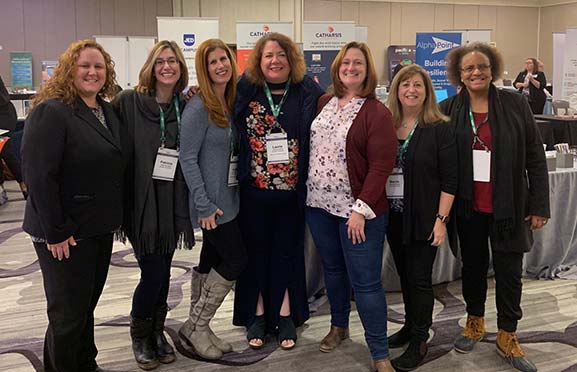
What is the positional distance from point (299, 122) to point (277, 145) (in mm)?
141

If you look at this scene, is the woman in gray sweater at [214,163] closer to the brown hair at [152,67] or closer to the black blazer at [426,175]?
the brown hair at [152,67]

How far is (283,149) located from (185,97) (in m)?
0.48

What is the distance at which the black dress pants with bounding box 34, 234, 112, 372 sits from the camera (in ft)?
7.09

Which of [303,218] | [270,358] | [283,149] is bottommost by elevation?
[270,358]

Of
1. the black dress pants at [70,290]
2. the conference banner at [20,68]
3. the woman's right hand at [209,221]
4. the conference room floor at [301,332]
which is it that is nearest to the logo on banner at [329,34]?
the conference room floor at [301,332]

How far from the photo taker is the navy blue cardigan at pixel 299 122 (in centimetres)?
255

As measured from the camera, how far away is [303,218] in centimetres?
277

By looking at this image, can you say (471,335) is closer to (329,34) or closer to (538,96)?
(329,34)

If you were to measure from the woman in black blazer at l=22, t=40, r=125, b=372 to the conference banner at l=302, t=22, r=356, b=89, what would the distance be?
496 centimetres

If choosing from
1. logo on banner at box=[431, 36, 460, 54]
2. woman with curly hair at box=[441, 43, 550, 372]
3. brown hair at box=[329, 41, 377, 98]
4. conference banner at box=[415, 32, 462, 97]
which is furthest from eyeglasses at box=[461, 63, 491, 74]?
logo on banner at box=[431, 36, 460, 54]

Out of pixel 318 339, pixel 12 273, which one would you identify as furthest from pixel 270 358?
pixel 12 273

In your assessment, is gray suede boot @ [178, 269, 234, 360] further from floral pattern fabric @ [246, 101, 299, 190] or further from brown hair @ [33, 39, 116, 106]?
brown hair @ [33, 39, 116, 106]

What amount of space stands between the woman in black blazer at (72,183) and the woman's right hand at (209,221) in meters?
0.37

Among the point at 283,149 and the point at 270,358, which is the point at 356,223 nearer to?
the point at 283,149
